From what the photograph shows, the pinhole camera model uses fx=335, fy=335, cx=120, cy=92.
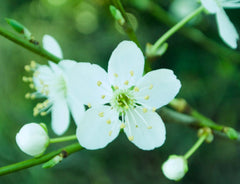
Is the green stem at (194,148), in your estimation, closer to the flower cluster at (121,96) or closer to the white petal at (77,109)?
the flower cluster at (121,96)

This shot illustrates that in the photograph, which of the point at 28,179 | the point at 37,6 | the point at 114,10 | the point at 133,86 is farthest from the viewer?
the point at 37,6

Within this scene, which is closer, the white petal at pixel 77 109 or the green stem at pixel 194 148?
the green stem at pixel 194 148

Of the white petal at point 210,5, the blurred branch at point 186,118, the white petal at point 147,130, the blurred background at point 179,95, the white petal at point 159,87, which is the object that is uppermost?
the white petal at point 210,5

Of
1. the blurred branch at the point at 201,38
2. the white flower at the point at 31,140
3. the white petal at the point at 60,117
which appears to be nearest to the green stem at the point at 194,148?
the white flower at the point at 31,140

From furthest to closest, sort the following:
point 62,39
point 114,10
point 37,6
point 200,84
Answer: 1. point 62,39
2. point 37,6
3. point 200,84
4. point 114,10

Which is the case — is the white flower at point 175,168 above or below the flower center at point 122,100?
below

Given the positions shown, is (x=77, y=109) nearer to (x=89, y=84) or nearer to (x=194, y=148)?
(x=89, y=84)

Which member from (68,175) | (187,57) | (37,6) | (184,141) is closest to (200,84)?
(187,57)

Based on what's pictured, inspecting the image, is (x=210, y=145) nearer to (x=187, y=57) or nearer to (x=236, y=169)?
(x=236, y=169)
